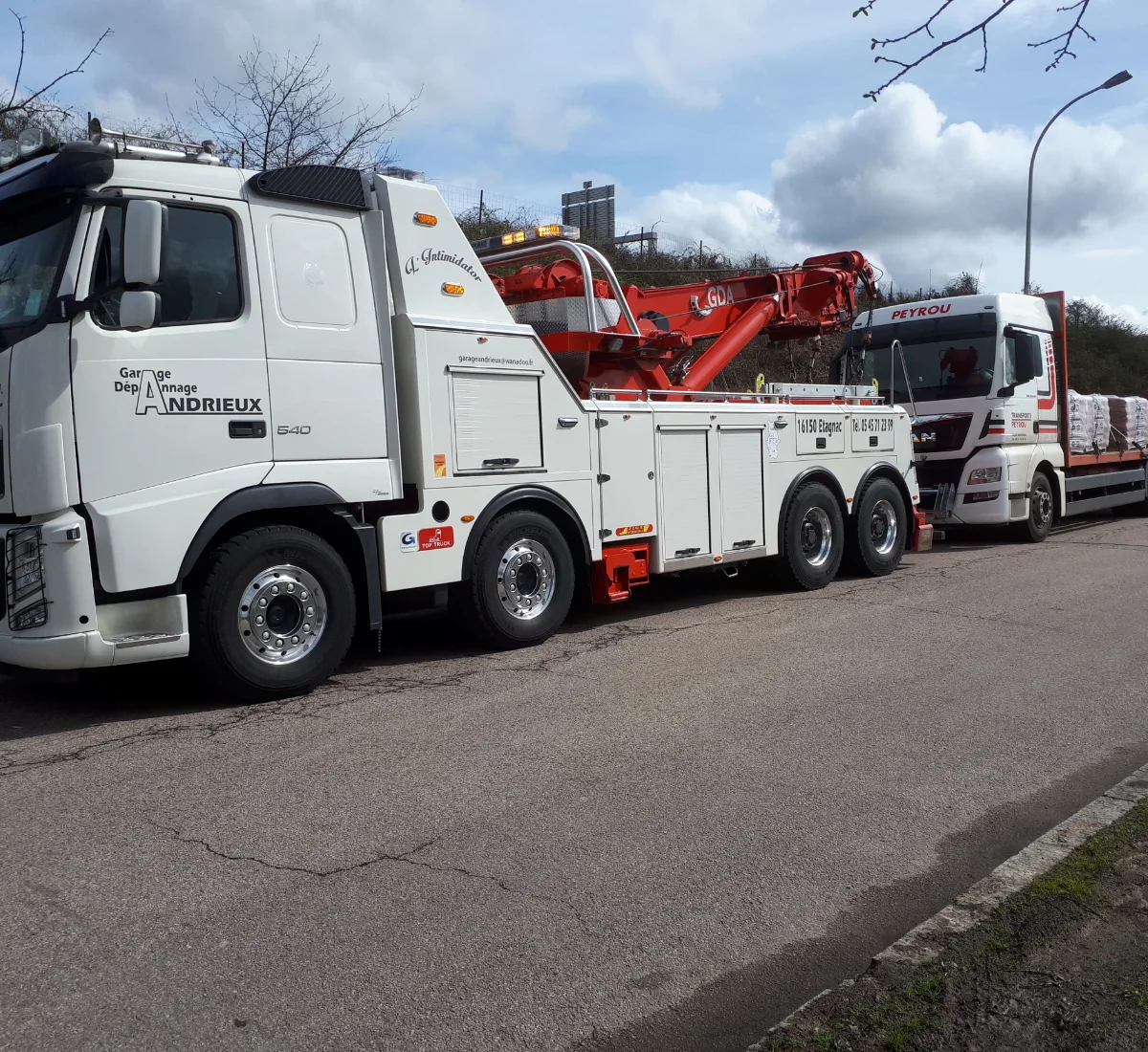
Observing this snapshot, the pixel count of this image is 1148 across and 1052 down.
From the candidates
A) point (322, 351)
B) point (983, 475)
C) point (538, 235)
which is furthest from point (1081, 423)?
point (322, 351)

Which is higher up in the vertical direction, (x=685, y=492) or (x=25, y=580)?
(x=685, y=492)

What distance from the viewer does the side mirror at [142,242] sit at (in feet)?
19.0

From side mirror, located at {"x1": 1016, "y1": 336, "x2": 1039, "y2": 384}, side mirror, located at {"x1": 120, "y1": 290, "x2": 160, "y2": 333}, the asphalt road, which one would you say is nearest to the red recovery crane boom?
the asphalt road

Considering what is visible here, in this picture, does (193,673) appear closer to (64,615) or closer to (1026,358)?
(64,615)

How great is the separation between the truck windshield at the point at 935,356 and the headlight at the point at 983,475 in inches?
36.6

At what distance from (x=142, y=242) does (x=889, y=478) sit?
8239 mm

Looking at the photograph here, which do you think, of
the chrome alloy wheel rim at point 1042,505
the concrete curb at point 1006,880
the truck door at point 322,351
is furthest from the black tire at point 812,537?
the concrete curb at point 1006,880

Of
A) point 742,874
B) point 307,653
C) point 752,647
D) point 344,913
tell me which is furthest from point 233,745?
point 752,647

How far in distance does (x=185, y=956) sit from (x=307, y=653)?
3362mm

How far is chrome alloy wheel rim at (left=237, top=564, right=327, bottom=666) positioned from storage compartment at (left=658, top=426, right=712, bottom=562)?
3299mm

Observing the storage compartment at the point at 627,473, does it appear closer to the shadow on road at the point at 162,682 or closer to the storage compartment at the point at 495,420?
the storage compartment at the point at 495,420

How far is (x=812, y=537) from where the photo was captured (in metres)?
10.8

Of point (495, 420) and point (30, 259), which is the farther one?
point (495, 420)

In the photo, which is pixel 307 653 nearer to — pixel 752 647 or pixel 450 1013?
pixel 752 647
